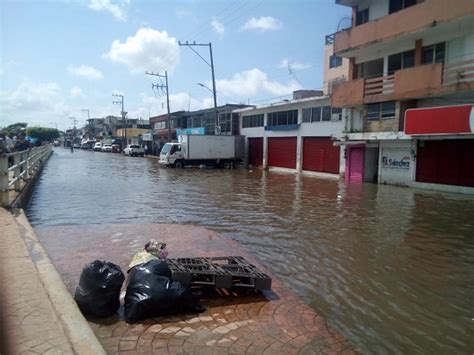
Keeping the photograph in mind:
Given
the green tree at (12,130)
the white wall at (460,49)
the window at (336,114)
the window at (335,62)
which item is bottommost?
the green tree at (12,130)

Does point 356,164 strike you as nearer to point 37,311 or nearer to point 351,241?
point 351,241

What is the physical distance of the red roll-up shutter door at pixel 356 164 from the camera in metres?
23.1

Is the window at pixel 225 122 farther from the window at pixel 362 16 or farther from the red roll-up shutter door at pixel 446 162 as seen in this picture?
the red roll-up shutter door at pixel 446 162

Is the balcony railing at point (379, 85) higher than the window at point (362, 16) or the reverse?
the reverse

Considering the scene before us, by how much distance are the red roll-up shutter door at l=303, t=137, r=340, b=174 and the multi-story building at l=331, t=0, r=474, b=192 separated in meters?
2.01

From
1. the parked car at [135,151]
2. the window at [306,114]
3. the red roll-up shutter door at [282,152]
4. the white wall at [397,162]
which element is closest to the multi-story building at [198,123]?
the parked car at [135,151]

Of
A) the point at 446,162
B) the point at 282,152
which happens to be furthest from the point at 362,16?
the point at 282,152

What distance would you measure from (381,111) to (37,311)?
2072 centimetres

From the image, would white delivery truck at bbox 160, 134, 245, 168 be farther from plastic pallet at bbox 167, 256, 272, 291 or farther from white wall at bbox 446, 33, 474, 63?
plastic pallet at bbox 167, 256, 272, 291

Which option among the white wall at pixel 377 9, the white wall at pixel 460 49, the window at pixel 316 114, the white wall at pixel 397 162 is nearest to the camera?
the white wall at pixel 460 49

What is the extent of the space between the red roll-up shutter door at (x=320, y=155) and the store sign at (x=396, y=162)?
4483 mm

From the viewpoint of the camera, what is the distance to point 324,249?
24.5 feet

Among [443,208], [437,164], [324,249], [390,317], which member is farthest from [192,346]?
[437,164]

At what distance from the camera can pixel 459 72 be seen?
54.3ft
